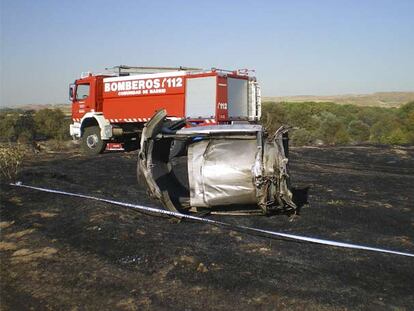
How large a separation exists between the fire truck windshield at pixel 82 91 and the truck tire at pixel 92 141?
4.39 feet

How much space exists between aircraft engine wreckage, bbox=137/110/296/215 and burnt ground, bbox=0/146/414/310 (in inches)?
14.1

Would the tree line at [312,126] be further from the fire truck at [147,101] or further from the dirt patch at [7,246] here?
the dirt patch at [7,246]

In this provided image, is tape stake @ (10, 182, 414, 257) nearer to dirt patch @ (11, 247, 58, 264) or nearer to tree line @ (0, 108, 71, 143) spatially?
dirt patch @ (11, 247, 58, 264)

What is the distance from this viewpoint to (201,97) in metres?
15.5

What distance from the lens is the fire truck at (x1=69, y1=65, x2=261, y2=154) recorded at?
15.6 metres

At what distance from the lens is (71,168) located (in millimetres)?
12453

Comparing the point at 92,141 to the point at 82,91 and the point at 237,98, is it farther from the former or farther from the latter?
the point at 237,98

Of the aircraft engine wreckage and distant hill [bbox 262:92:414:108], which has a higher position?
distant hill [bbox 262:92:414:108]

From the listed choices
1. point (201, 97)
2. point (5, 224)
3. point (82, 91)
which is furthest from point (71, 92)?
point (5, 224)

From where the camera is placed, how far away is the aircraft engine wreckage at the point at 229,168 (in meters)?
6.81

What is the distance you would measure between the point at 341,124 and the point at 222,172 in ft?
88.9

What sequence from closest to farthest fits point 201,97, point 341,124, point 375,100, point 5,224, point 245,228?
point 245,228 → point 5,224 → point 201,97 → point 341,124 → point 375,100

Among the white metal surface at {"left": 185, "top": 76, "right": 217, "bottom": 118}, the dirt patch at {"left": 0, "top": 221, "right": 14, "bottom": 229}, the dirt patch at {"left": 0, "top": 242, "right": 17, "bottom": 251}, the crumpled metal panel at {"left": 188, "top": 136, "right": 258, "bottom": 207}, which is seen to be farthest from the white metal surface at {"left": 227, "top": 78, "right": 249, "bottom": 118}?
the dirt patch at {"left": 0, "top": 242, "right": 17, "bottom": 251}

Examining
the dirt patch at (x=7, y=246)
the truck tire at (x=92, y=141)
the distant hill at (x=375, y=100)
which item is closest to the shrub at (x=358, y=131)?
the truck tire at (x=92, y=141)
